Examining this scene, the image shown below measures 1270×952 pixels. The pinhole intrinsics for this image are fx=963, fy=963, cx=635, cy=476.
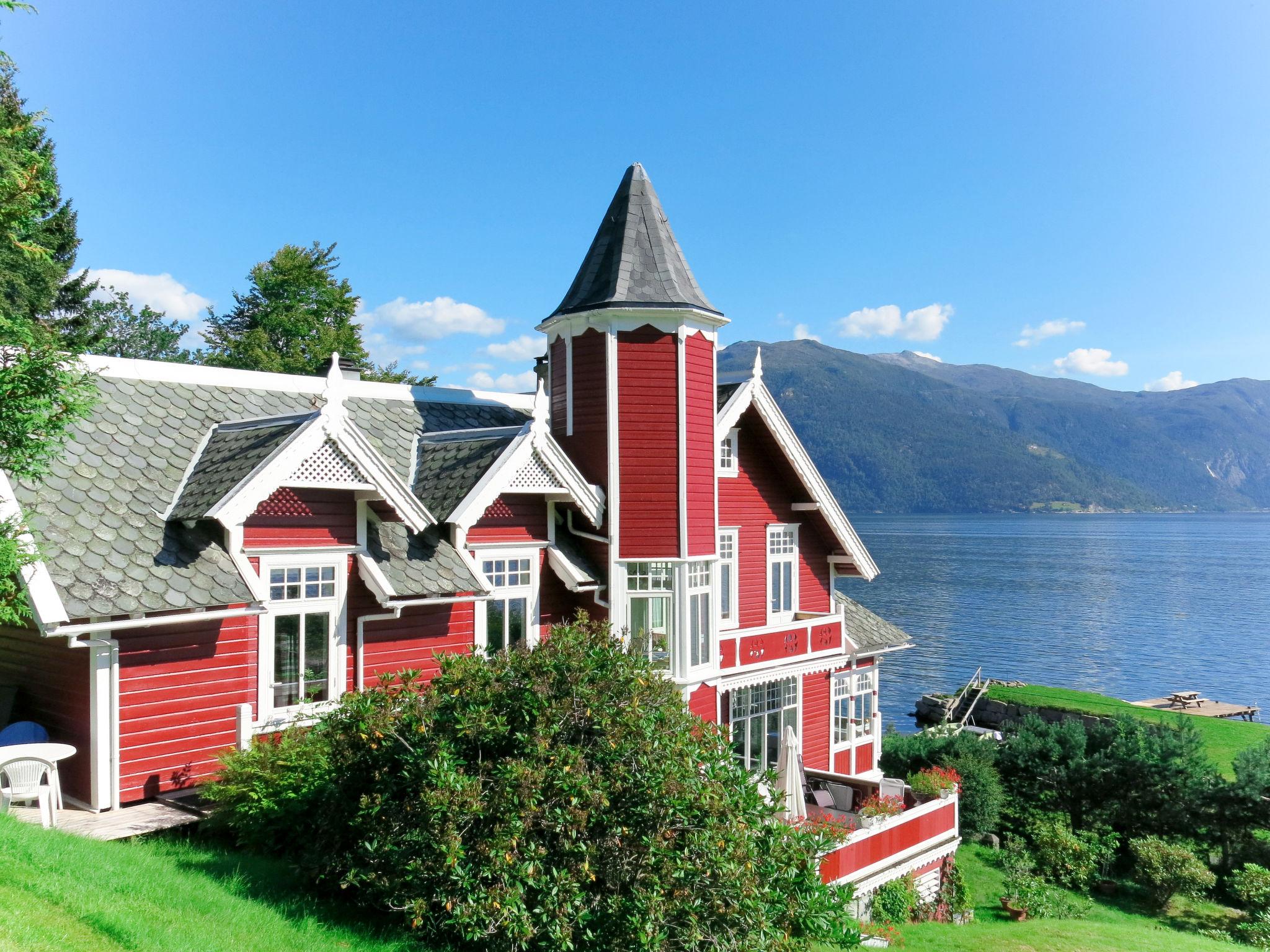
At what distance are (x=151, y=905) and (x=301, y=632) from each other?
20.1ft

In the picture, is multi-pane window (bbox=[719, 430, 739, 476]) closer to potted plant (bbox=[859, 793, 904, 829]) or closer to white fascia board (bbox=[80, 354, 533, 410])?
white fascia board (bbox=[80, 354, 533, 410])

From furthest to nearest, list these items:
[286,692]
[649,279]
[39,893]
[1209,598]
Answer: [1209,598]
[649,279]
[286,692]
[39,893]

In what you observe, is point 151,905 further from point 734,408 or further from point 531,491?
point 734,408

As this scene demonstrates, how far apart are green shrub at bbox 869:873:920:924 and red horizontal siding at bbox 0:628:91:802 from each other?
1361 cm

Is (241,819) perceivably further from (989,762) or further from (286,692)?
(989,762)

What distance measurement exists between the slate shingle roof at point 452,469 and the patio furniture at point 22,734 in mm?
6283

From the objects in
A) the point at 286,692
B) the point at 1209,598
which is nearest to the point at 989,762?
the point at 286,692

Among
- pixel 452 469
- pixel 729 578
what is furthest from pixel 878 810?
pixel 452 469

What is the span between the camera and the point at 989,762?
99.5ft

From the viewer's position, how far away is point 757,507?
22297mm

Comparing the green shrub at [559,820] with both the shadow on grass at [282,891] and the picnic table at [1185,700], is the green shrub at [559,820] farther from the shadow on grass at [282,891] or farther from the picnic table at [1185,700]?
the picnic table at [1185,700]

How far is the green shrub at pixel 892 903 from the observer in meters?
18.2

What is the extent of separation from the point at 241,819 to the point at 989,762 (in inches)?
996

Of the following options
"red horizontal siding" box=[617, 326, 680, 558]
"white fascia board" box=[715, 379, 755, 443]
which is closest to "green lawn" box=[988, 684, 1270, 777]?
"white fascia board" box=[715, 379, 755, 443]
